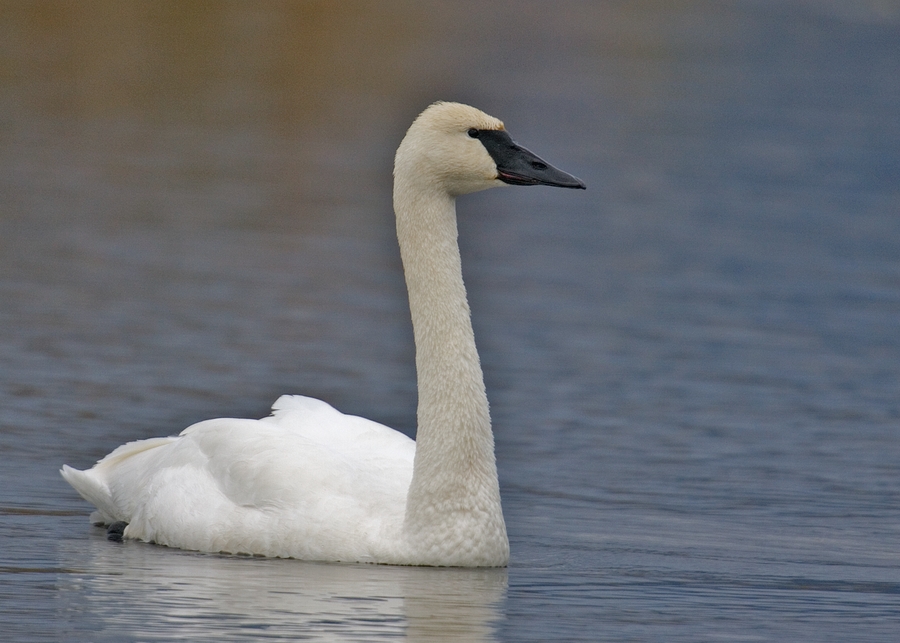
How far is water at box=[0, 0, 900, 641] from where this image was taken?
30.8 feet

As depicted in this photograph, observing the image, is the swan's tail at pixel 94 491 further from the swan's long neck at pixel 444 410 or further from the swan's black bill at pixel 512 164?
the swan's black bill at pixel 512 164

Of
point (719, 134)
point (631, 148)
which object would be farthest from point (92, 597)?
point (719, 134)

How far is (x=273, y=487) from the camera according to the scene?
10039 mm

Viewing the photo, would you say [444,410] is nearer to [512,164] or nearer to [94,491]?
[512,164]

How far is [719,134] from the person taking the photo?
3897cm

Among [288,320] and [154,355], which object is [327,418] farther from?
[288,320]

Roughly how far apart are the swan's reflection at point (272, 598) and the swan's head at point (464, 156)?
1.85 meters

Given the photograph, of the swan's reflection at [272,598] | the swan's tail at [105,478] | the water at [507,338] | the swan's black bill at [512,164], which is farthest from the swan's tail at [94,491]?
the swan's black bill at [512,164]

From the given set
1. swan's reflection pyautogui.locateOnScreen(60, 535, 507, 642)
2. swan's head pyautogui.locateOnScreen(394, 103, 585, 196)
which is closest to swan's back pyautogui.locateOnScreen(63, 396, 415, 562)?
swan's reflection pyautogui.locateOnScreen(60, 535, 507, 642)

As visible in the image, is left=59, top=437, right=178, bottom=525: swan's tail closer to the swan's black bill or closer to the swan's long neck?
the swan's long neck

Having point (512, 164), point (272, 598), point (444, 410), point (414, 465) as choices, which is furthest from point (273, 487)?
point (512, 164)

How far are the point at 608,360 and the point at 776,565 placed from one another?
621 centimetres

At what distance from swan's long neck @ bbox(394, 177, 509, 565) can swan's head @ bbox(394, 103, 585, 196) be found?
9 centimetres

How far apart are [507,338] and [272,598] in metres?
8.50
